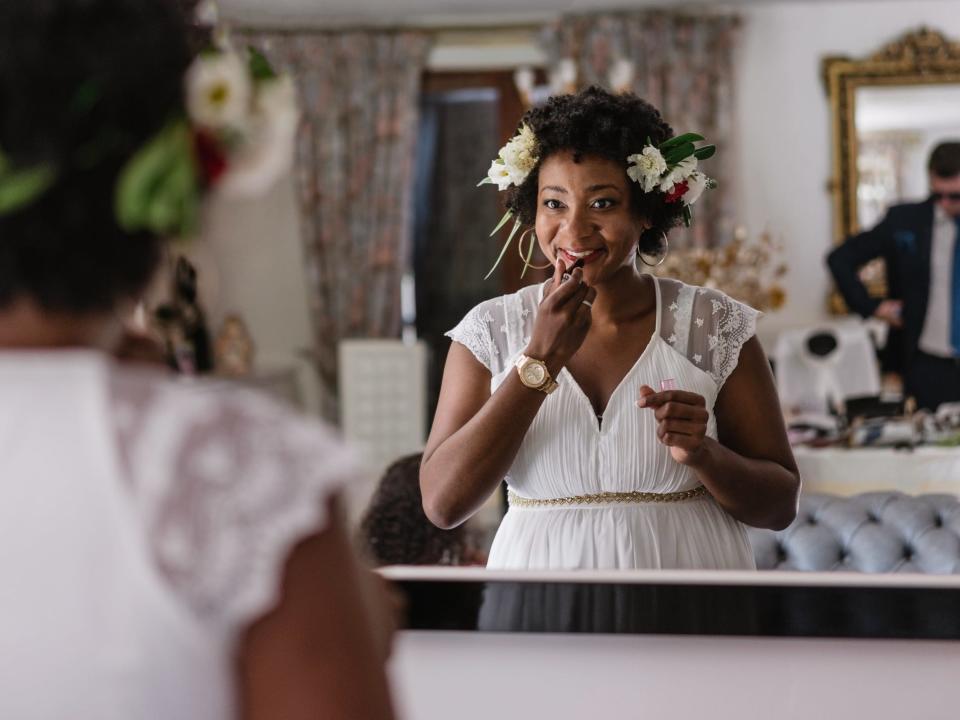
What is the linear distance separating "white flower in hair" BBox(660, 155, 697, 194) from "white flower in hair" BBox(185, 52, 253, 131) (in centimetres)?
112

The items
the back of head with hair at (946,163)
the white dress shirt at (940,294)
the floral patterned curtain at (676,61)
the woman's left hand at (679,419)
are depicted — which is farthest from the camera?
the floral patterned curtain at (676,61)

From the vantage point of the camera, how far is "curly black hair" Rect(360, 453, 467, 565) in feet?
6.99

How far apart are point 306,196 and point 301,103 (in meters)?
0.52

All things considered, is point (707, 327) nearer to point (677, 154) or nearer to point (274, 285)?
point (677, 154)

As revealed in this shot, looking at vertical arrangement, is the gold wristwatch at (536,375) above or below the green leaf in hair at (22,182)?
below

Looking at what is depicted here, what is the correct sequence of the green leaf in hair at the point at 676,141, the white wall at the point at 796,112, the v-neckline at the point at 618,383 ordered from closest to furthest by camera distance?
the v-neckline at the point at 618,383
the green leaf in hair at the point at 676,141
the white wall at the point at 796,112

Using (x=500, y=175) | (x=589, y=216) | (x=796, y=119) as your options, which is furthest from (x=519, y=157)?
(x=796, y=119)

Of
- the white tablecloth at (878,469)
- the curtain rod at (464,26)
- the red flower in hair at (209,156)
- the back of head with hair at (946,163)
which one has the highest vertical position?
the curtain rod at (464,26)

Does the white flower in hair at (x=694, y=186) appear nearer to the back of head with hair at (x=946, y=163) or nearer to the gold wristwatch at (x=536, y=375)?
the gold wristwatch at (x=536, y=375)

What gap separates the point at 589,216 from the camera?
5.64 ft

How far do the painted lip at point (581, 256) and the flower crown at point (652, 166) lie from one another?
0.28ft

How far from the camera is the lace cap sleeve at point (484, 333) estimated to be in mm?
1709

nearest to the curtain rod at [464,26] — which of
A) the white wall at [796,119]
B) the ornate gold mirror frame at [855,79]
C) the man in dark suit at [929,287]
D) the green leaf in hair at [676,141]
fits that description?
the white wall at [796,119]

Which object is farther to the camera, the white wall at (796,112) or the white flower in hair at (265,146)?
the white wall at (796,112)
